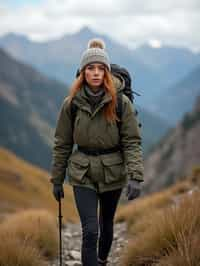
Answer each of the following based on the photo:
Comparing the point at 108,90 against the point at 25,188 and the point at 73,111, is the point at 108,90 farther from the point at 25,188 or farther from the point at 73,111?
the point at 25,188

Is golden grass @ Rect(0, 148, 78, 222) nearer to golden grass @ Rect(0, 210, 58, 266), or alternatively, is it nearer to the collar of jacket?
golden grass @ Rect(0, 210, 58, 266)

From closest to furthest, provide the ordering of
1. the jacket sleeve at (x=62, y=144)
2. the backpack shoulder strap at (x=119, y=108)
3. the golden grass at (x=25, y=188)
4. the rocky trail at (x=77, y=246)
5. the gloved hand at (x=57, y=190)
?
the backpack shoulder strap at (x=119, y=108), the jacket sleeve at (x=62, y=144), the gloved hand at (x=57, y=190), the rocky trail at (x=77, y=246), the golden grass at (x=25, y=188)

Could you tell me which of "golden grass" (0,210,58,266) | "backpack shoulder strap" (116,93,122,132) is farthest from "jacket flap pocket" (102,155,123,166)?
"golden grass" (0,210,58,266)

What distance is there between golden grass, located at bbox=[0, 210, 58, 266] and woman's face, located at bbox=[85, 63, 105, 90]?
2353 mm

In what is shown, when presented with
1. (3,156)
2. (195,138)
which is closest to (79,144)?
(195,138)

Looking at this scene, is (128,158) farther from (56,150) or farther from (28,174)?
(28,174)

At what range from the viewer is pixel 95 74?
17.5ft

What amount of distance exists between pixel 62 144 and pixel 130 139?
829 millimetres

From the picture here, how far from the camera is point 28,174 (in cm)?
10875

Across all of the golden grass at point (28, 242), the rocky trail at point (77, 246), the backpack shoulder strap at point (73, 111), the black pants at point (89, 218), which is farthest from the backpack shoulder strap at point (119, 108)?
the rocky trail at point (77, 246)

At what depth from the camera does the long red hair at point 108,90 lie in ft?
17.1

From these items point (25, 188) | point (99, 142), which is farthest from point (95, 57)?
point (25, 188)

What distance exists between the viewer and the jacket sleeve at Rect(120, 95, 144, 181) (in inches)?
209

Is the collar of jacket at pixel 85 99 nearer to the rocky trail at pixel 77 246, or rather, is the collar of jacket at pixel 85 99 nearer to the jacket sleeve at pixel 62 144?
the jacket sleeve at pixel 62 144
